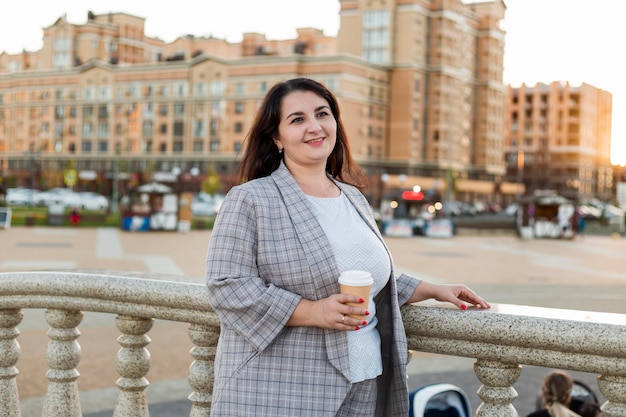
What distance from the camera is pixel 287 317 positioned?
2.28 m

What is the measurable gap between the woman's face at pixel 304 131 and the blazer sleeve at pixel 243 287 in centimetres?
32

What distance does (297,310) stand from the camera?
229 centimetres

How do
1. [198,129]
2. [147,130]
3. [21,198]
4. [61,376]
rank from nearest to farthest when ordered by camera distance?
[61,376] → [21,198] → [198,129] → [147,130]

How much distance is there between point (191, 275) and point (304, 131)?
13.8m

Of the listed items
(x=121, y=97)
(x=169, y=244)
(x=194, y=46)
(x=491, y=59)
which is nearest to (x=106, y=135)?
(x=121, y=97)

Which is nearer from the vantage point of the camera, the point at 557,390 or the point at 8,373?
the point at 8,373

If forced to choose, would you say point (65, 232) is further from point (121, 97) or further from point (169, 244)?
point (121, 97)

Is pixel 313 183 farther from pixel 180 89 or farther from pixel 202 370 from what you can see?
Result: pixel 180 89

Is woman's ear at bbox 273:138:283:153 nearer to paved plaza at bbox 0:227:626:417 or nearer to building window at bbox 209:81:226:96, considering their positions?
paved plaza at bbox 0:227:626:417

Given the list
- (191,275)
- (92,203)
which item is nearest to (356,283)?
(191,275)

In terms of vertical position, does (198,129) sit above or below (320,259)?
above

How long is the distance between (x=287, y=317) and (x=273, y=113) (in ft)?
2.32

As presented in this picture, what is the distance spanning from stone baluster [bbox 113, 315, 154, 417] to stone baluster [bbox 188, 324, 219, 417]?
0.86 ft

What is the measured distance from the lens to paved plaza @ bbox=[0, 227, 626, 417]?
28.1 feet
